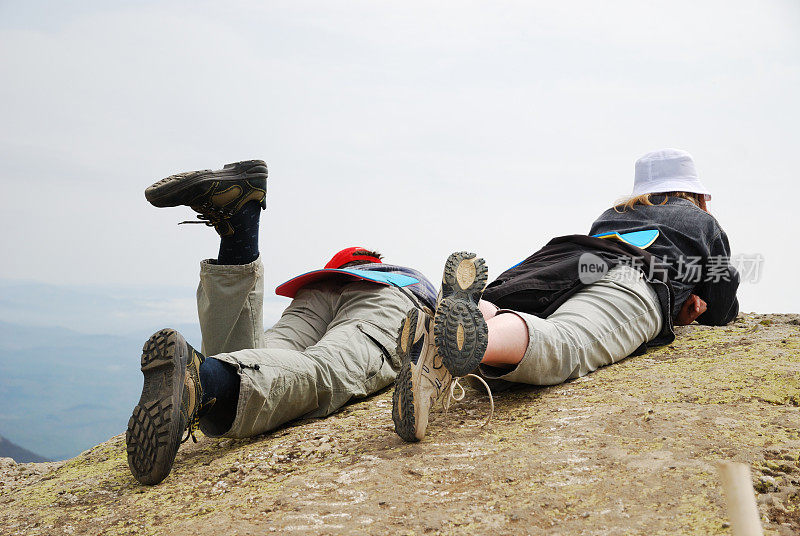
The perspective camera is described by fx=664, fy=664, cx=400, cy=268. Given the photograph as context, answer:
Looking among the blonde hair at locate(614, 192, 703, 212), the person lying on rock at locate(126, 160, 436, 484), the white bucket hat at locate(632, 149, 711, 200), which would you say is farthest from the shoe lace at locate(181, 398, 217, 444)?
the white bucket hat at locate(632, 149, 711, 200)

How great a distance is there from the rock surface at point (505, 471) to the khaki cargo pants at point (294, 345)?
0.10m

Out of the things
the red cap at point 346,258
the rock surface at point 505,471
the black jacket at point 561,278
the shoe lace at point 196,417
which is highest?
the red cap at point 346,258

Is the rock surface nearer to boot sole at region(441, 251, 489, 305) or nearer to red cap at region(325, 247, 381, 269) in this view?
boot sole at region(441, 251, 489, 305)

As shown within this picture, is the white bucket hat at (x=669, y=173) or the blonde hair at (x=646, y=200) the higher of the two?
the white bucket hat at (x=669, y=173)

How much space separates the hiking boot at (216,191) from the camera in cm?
219

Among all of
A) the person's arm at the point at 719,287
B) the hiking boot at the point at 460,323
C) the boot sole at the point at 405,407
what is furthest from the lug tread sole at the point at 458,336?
the person's arm at the point at 719,287

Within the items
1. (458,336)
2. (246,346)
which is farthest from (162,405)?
(458,336)

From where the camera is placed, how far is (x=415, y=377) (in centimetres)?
191

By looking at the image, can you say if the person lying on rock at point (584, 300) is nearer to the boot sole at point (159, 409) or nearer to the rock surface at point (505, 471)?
the rock surface at point (505, 471)

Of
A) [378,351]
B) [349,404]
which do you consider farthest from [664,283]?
[349,404]

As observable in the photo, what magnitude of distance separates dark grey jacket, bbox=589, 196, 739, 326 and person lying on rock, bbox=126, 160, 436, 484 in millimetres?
1117

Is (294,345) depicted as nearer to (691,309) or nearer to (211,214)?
(211,214)

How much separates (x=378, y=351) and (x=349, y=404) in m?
0.24

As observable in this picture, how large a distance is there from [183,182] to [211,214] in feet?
0.50
